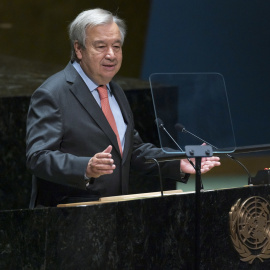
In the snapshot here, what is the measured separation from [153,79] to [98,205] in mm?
605

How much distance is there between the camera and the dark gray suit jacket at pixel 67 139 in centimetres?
299

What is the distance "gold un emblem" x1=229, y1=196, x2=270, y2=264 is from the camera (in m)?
2.86

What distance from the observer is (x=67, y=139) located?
3111 millimetres

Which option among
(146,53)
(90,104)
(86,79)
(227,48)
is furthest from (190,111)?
(227,48)

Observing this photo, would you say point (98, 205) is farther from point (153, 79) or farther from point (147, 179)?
point (147, 179)

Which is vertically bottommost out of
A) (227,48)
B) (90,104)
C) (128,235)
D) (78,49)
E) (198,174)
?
(128,235)

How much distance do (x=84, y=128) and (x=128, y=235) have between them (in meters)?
0.63

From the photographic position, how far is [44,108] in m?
3.11

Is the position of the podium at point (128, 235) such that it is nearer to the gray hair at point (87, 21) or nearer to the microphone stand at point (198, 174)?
the microphone stand at point (198, 174)

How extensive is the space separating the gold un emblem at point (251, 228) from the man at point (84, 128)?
0.74 feet

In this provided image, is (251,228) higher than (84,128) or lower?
lower

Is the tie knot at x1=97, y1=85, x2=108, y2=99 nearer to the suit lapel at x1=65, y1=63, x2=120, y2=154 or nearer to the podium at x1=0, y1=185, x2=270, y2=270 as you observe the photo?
the suit lapel at x1=65, y1=63, x2=120, y2=154

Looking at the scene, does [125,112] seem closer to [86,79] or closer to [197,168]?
[86,79]

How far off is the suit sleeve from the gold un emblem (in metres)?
0.58
